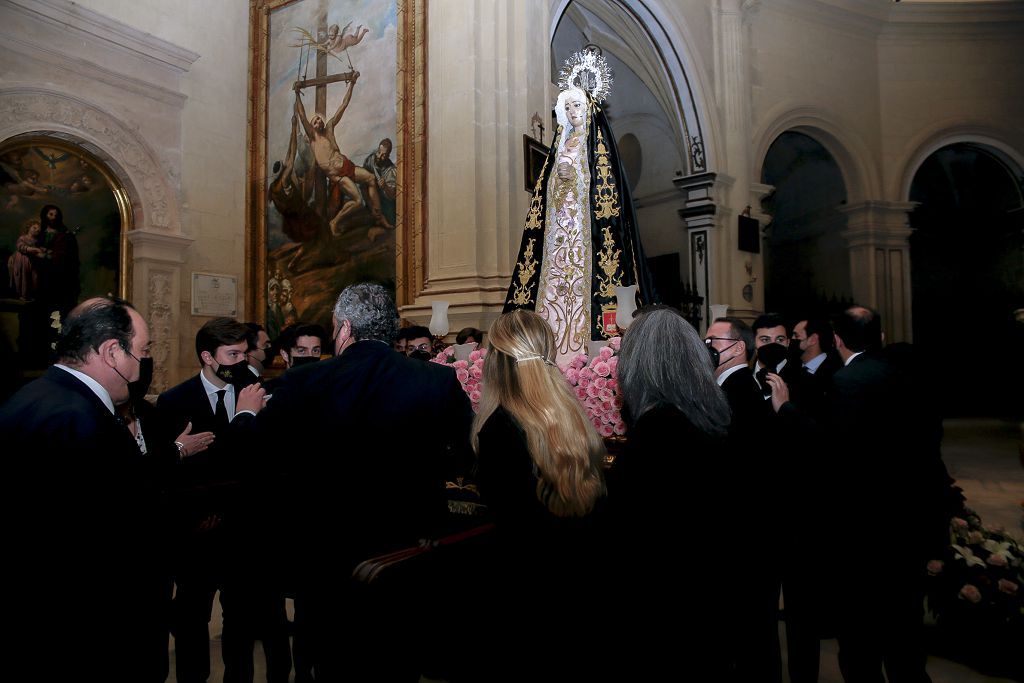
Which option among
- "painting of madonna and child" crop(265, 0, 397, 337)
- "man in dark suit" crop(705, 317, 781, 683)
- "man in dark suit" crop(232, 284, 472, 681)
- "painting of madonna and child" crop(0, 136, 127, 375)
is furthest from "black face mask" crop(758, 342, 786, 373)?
"painting of madonna and child" crop(0, 136, 127, 375)

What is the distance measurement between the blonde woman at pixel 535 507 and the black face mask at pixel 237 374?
5.41 ft

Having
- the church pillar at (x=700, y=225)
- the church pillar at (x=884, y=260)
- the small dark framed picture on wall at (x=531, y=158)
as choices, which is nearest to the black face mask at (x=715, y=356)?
the small dark framed picture on wall at (x=531, y=158)

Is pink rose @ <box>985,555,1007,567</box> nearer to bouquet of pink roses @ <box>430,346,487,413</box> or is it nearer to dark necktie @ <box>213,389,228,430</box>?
bouquet of pink roses @ <box>430,346,487,413</box>

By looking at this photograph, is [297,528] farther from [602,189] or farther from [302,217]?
[302,217]

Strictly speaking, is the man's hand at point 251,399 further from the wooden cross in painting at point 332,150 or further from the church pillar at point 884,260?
the church pillar at point 884,260

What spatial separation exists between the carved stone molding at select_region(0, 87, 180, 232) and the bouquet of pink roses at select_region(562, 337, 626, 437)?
7695mm

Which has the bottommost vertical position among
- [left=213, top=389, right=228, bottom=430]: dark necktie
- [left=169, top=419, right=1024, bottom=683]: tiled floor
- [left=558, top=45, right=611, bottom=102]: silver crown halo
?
[left=169, top=419, right=1024, bottom=683]: tiled floor

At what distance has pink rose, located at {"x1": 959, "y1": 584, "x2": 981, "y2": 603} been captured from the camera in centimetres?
332

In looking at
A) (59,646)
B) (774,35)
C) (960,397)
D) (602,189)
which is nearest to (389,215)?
(602,189)

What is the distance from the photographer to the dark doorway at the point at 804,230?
562 inches

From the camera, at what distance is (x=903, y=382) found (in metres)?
2.74

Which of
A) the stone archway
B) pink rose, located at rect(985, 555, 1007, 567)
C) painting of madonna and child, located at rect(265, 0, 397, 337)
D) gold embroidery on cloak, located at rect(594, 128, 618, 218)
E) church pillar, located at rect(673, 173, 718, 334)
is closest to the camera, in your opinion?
pink rose, located at rect(985, 555, 1007, 567)

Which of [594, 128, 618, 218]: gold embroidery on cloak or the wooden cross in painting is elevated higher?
the wooden cross in painting

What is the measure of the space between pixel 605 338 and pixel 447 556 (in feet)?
7.45
